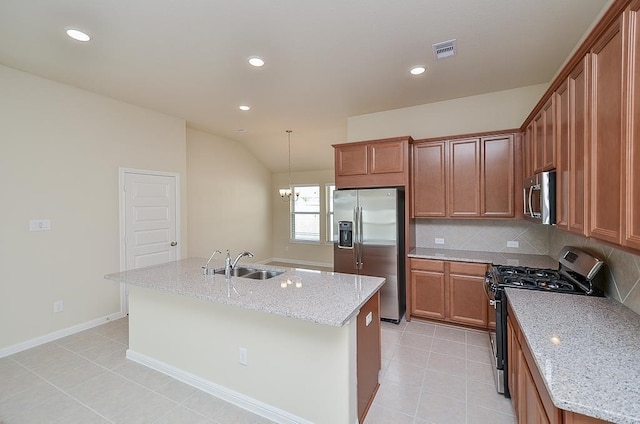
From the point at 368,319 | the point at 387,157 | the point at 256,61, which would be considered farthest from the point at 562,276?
the point at 256,61

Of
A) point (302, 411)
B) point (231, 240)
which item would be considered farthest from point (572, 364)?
point (231, 240)

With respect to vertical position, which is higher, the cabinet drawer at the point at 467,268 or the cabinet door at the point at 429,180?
the cabinet door at the point at 429,180

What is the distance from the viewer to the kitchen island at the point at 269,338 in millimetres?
1809

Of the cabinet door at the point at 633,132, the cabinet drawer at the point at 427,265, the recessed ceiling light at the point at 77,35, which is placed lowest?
the cabinet drawer at the point at 427,265

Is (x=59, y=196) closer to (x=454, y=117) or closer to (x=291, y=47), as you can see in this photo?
→ (x=291, y=47)

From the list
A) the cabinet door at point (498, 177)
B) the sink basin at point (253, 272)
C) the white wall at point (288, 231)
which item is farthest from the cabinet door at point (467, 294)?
the white wall at point (288, 231)

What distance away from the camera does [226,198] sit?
630cm

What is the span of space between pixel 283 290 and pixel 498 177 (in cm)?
294

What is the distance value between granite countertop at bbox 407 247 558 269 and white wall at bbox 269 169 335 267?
3.59 metres

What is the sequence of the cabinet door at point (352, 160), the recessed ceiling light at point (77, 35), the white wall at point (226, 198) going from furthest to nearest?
the white wall at point (226, 198)
the cabinet door at point (352, 160)
the recessed ceiling light at point (77, 35)

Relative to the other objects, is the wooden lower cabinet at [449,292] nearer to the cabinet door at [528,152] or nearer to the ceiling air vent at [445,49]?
the cabinet door at [528,152]

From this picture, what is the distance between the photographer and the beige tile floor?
2041 mm

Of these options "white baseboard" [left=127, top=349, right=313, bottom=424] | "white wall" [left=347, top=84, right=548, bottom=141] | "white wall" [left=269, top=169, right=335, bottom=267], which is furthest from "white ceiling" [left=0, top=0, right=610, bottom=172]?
"white wall" [left=269, top=169, right=335, bottom=267]

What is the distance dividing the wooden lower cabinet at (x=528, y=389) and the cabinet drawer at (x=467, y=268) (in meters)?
1.30
